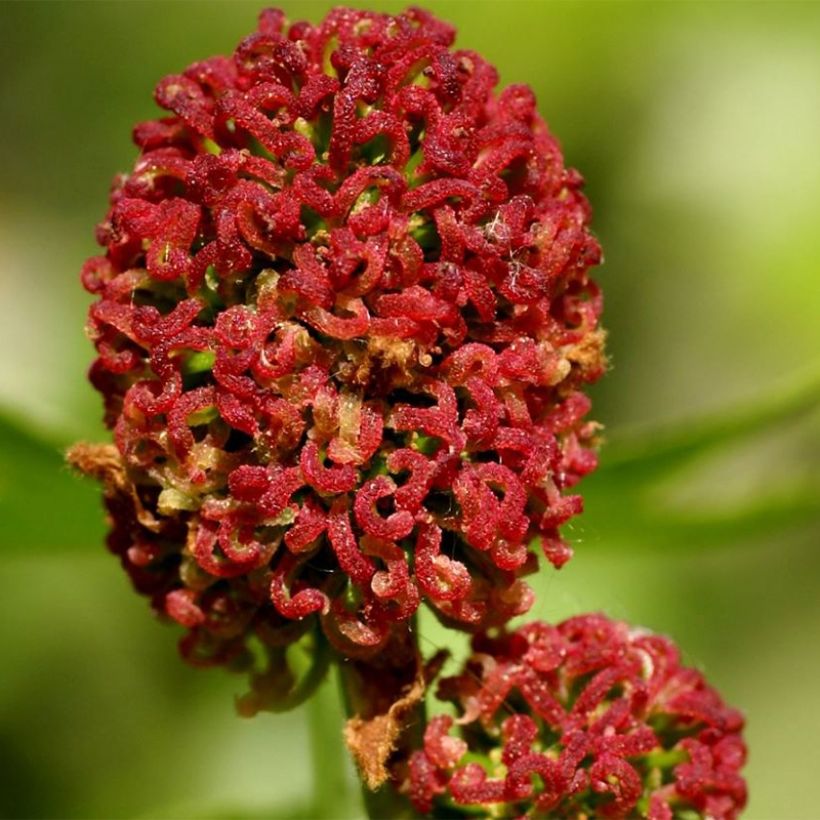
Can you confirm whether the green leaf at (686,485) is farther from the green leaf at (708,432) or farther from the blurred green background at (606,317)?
the blurred green background at (606,317)

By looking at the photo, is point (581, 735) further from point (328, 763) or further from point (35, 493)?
point (35, 493)

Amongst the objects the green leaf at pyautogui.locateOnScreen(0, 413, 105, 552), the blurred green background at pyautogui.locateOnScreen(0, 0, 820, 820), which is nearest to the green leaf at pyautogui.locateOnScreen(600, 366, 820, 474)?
the blurred green background at pyautogui.locateOnScreen(0, 0, 820, 820)

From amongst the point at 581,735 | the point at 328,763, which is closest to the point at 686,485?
the point at 328,763

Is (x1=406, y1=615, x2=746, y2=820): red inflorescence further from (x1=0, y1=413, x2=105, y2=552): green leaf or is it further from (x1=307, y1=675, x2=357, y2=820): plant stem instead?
(x1=0, y1=413, x2=105, y2=552): green leaf

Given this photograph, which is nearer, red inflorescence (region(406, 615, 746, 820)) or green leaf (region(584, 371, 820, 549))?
red inflorescence (region(406, 615, 746, 820))

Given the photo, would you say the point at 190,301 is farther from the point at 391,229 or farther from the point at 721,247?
the point at 721,247

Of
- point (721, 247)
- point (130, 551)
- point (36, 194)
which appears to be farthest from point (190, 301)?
point (721, 247)
